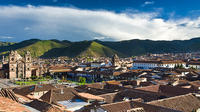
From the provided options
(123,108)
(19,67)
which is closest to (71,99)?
(123,108)

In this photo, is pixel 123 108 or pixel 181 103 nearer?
pixel 123 108

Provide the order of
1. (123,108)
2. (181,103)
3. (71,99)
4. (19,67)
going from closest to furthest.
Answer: (123,108), (181,103), (71,99), (19,67)

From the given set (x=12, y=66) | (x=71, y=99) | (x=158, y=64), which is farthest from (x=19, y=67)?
(x=158, y=64)

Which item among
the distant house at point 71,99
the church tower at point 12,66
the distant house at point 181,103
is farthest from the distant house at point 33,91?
the church tower at point 12,66

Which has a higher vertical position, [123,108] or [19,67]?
[123,108]

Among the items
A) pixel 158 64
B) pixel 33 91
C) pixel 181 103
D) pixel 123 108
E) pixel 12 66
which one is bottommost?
pixel 33 91

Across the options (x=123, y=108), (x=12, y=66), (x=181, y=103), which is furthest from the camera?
(x=12, y=66)

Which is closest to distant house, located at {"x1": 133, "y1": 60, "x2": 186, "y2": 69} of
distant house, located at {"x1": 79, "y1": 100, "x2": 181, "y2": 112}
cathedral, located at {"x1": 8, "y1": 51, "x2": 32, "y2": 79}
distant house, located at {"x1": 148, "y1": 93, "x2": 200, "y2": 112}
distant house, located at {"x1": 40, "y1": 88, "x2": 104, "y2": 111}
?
cathedral, located at {"x1": 8, "y1": 51, "x2": 32, "y2": 79}

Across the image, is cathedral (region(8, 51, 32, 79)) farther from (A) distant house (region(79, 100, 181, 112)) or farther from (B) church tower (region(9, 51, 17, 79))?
(A) distant house (region(79, 100, 181, 112))

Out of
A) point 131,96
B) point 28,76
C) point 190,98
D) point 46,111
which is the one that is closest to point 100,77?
point 28,76

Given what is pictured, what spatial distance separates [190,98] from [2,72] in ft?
217

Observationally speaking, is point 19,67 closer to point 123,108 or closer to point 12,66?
point 12,66

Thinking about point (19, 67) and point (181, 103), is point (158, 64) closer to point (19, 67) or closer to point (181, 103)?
point (19, 67)

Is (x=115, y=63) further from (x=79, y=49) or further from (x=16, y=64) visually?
(x=79, y=49)
